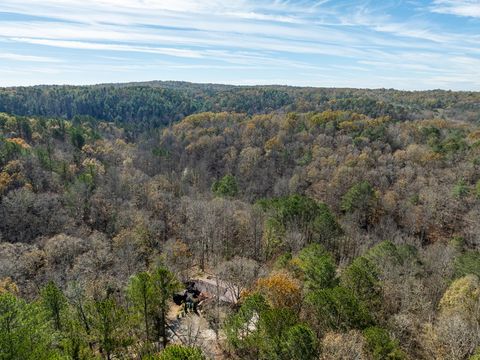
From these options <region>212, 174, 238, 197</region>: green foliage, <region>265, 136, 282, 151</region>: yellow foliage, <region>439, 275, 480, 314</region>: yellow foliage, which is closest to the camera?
<region>439, 275, 480, 314</region>: yellow foliage

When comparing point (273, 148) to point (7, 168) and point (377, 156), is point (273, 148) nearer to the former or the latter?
point (377, 156)

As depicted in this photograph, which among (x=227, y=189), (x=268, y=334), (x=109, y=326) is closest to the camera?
(x=268, y=334)

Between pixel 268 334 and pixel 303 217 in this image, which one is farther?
pixel 303 217

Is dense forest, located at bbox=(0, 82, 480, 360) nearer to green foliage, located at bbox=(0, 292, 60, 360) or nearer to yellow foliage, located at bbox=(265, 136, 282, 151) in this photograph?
green foliage, located at bbox=(0, 292, 60, 360)

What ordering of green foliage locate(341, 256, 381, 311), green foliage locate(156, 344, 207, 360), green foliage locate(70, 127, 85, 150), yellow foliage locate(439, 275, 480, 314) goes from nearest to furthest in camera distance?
green foliage locate(156, 344, 207, 360) → green foliage locate(341, 256, 381, 311) → yellow foliage locate(439, 275, 480, 314) → green foliage locate(70, 127, 85, 150)

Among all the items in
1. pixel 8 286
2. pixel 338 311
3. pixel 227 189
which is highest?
pixel 338 311

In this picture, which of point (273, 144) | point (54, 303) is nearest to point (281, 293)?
point (54, 303)

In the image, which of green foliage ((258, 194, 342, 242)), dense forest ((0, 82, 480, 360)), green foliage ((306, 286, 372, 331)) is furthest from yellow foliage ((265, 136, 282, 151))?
green foliage ((306, 286, 372, 331))

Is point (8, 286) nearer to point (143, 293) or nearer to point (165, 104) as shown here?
point (143, 293)
